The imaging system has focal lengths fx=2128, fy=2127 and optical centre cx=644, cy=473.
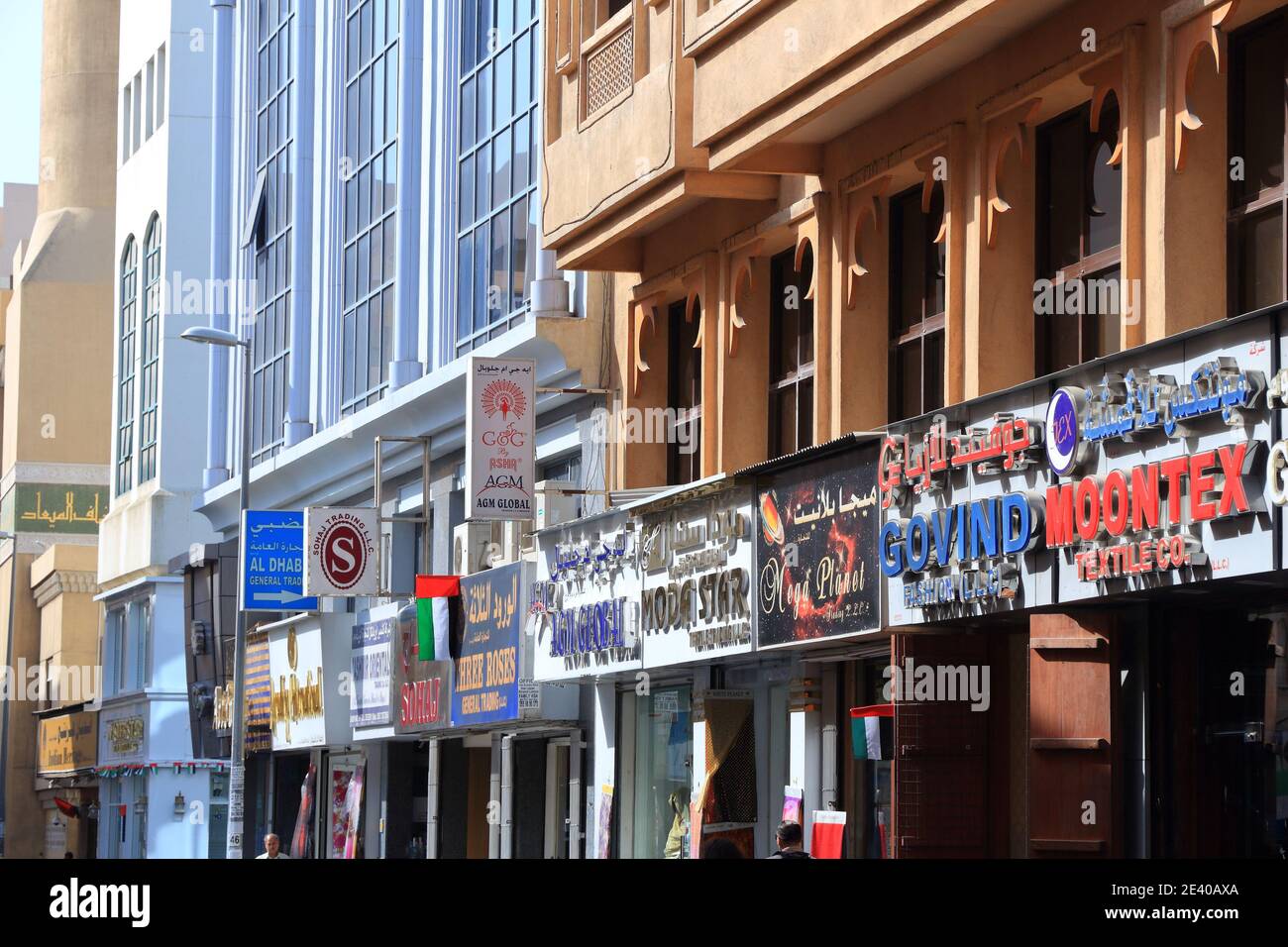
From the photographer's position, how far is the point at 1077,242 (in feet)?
47.6

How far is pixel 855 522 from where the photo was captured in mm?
15633

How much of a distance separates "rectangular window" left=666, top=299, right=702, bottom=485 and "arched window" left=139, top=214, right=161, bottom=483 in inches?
1246

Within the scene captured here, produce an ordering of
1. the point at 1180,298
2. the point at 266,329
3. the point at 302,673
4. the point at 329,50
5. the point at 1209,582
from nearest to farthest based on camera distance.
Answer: the point at 1209,582, the point at 1180,298, the point at 302,673, the point at 329,50, the point at 266,329

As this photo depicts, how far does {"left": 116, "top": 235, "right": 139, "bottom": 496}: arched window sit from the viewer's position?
2186 inches

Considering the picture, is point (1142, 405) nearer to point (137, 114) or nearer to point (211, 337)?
point (211, 337)

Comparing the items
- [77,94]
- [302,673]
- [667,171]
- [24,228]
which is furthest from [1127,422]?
[24,228]

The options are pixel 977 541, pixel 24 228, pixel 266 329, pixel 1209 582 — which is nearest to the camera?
pixel 1209 582

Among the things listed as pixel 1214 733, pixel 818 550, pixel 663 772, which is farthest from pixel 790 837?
pixel 663 772

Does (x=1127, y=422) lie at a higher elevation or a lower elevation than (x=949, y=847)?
higher

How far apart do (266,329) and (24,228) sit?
6619 cm

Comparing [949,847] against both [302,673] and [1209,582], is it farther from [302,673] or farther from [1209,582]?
[302,673]

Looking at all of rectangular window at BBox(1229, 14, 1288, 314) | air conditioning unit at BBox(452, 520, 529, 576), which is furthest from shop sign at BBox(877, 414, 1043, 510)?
air conditioning unit at BBox(452, 520, 529, 576)

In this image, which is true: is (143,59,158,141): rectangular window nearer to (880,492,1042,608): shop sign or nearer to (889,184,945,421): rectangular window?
(889,184,945,421): rectangular window

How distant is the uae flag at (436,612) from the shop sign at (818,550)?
982cm
